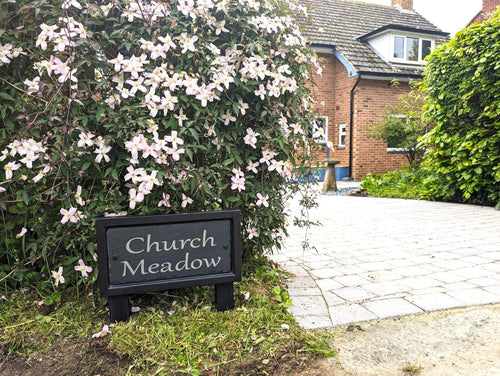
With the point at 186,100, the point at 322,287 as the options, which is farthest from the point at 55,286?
A: the point at 322,287

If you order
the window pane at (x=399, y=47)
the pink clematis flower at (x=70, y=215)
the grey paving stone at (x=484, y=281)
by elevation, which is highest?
the window pane at (x=399, y=47)

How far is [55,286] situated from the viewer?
2.07 m

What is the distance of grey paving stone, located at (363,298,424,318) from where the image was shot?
6.89 feet

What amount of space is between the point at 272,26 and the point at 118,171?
114cm

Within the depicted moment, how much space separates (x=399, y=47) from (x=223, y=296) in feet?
44.4

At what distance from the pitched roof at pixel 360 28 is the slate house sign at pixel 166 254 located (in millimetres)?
10295

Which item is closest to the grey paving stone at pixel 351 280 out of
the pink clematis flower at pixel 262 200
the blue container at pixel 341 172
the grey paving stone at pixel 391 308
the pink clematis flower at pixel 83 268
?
the grey paving stone at pixel 391 308

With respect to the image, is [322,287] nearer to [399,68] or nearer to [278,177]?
[278,177]

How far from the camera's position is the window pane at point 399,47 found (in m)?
12.9

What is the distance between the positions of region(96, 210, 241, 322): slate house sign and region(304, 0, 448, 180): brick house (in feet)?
35.2

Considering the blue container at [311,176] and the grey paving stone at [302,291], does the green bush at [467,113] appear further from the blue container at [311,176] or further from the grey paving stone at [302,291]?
the grey paving stone at [302,291]

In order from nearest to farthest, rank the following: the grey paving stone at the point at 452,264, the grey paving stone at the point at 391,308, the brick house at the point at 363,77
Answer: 1. the grey paving stone at the point at 391,308
2. the grey paving stone at the point at 452,264
3. the brick house at the point at 363,77

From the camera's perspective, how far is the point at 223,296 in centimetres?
198

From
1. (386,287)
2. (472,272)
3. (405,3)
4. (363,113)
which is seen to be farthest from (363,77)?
(386,287)
